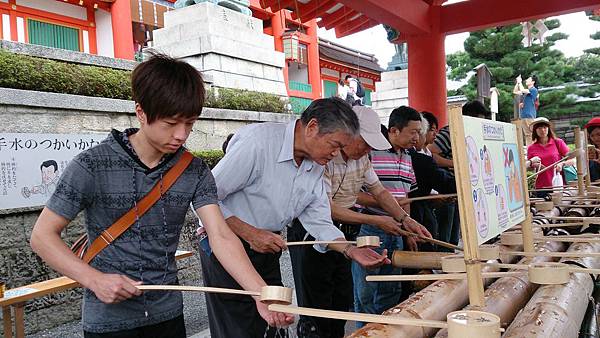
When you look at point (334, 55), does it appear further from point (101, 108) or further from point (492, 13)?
point (101, 108)

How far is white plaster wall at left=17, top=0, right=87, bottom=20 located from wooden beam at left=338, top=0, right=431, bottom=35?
6.78 m

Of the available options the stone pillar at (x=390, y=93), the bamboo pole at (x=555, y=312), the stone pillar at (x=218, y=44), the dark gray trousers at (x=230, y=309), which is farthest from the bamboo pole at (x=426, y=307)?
the stone pillar at (x=390, y=93)

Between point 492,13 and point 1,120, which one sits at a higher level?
point 492,13

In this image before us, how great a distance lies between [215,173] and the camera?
2.21 meters

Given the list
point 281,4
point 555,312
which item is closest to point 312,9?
point 281,4

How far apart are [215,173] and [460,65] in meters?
16.7

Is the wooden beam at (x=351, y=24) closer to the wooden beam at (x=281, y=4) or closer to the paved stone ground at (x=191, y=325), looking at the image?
the wooden beam at (x=281, y=4)

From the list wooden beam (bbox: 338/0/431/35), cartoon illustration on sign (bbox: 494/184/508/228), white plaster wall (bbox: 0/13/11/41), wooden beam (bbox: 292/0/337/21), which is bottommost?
cartoon illustration on sign (bbox: 494/184/508/228)

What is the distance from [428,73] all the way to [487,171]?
19.7 feet

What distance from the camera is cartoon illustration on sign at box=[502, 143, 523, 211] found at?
1.97m

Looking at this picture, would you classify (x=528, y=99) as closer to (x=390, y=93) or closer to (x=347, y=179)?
(x=390, y=93)

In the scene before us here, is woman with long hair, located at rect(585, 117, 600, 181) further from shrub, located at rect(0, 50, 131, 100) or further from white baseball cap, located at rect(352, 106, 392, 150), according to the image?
shrub, located at rect(0, 50, 131, 100)

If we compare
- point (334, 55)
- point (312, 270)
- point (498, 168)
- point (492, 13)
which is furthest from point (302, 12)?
point (334, 55)

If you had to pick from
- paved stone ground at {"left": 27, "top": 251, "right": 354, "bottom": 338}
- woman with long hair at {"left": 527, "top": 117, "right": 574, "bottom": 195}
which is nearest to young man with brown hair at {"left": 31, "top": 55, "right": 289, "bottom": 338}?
→ paved stone ground at {"left": 27, "top": 251, "right": 354, "bottom": 338}
